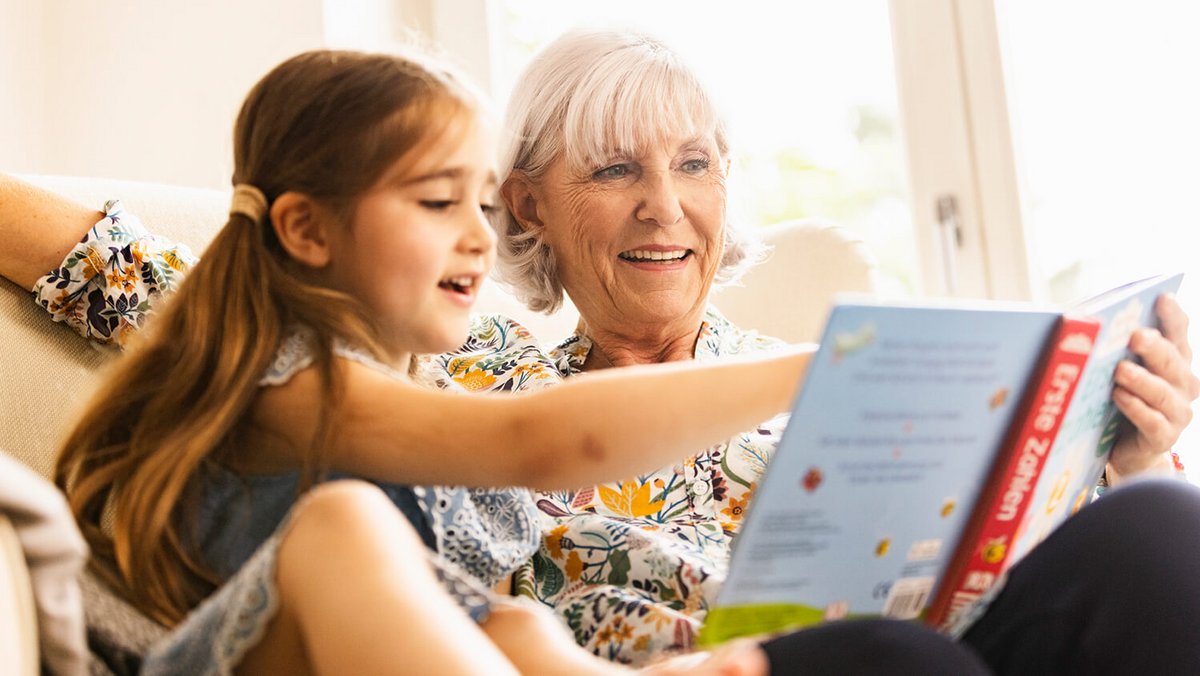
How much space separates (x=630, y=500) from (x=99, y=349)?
24.1 inches

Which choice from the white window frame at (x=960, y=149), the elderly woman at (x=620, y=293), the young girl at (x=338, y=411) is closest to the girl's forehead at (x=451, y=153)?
the young girl at (x=338, y=411)

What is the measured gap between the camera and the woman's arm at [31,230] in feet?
4.42

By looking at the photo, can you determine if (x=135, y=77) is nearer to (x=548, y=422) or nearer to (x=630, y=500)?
(x=630, y=500)

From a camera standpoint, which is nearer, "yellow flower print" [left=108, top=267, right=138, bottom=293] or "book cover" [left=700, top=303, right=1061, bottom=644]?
"book cover" [left=700, top=303, right=1061, bottom=644]

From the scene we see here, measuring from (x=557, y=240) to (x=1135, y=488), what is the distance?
2.64 ft

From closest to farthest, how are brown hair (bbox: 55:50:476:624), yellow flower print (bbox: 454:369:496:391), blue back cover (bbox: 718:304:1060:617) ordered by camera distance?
blue back cover (bbox: 718:304:1060:617)
brown hair (bbox: 55:50:476:624)
yellow flower print (bbox: 454:369:496:391)

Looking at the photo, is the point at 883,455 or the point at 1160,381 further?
the point at 1160,381

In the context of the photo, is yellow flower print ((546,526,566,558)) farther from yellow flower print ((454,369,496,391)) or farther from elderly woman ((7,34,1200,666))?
yellow flower print ((454,369,496,391))

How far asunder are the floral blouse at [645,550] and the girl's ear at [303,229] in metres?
0.39

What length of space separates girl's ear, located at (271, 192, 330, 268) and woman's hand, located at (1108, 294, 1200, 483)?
2.18ft

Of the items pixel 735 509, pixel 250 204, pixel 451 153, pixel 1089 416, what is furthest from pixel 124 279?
pixel 1089 416

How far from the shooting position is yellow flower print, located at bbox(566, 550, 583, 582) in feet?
4.15

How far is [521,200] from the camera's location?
1.63m

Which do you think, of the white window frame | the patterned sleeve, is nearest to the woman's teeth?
the patterned sleeve
